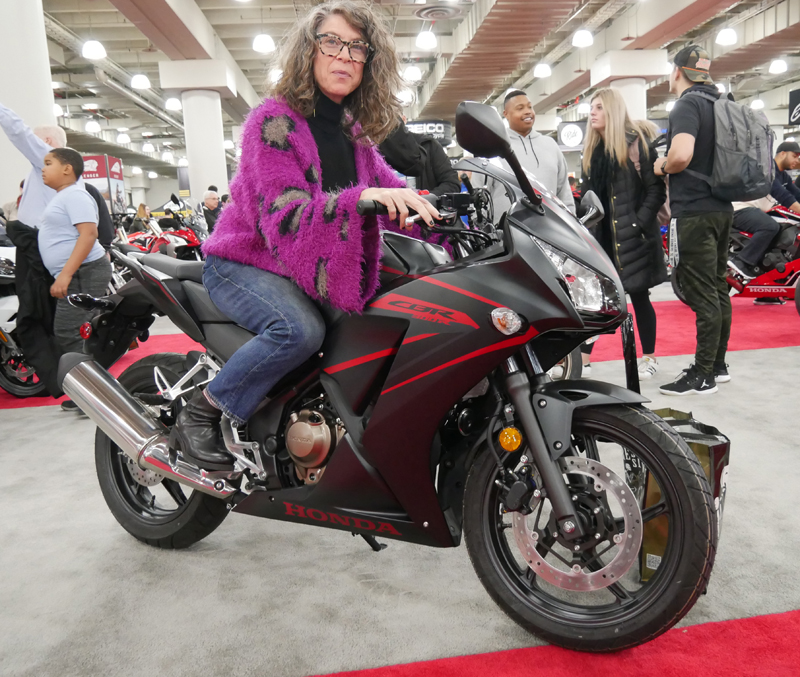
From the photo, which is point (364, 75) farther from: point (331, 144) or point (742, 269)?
point (742, 269)

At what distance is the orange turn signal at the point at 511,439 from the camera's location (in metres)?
1.62

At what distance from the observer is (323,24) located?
1837 millimetres

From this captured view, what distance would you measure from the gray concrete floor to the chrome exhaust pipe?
0.35 meters

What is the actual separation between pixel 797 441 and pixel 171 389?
2.72 meters

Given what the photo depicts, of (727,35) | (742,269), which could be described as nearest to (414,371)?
(742,269)

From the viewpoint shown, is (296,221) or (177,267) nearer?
(296,221)

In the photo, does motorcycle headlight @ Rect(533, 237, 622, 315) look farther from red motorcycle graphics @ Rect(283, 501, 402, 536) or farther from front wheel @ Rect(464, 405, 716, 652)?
red motorcycle graphics @ Rect(283, 501, 402, 536)

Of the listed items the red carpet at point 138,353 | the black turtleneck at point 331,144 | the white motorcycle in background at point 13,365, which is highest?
the black turtleneck at point 331,144

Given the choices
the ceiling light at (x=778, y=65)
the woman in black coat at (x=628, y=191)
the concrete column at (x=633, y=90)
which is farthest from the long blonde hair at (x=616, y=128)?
the ceiling light at (x=778, y=65)

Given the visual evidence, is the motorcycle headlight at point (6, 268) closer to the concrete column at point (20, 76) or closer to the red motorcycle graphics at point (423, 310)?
the concrete column at point (20, 76)

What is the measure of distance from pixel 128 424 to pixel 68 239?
91.0 inches

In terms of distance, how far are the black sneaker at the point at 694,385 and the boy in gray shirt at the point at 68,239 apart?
134 inches

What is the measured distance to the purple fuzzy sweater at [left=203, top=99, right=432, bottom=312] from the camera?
1.66 m

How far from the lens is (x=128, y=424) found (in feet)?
7.02
